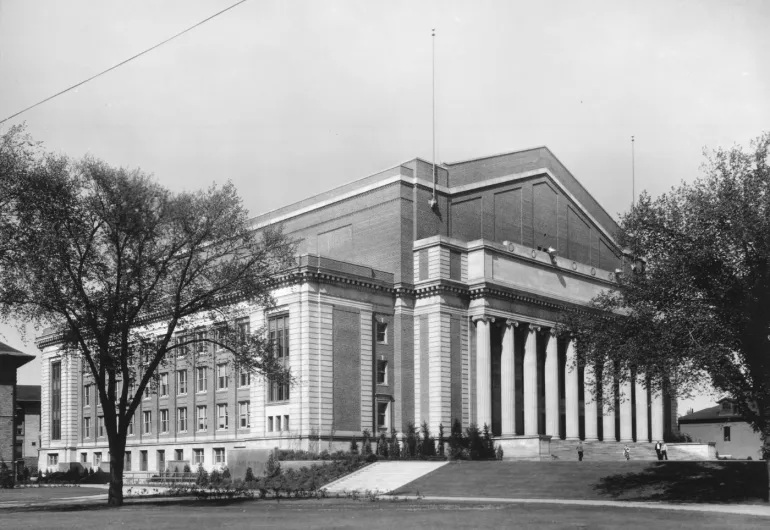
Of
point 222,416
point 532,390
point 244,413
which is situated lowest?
point 222,416

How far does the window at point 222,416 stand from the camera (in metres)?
70.1

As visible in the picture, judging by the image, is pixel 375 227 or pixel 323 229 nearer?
pixel 375 227

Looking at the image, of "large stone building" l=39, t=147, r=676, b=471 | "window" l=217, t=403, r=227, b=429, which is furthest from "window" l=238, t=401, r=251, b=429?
"window" l=217, t=403, r=227, b=429

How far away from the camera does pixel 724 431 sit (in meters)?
110

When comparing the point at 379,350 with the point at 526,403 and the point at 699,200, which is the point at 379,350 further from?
the point at 699,200

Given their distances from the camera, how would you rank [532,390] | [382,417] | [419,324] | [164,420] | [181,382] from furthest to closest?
1. [164,420]
2. [181,382]
3. [532,390]
4. [419,324]
5. [382,417]

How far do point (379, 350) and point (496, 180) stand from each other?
16.9m

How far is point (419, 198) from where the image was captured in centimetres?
6775

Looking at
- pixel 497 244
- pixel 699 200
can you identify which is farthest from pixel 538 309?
pixel 699 200

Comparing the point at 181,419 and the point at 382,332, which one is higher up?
the point at 382,332

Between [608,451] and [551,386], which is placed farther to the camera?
[608,451]

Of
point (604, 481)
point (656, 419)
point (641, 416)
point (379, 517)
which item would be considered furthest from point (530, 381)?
point (379, 517)

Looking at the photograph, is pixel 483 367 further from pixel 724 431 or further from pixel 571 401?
pixel 724 431

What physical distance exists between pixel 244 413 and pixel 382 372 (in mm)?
10508
